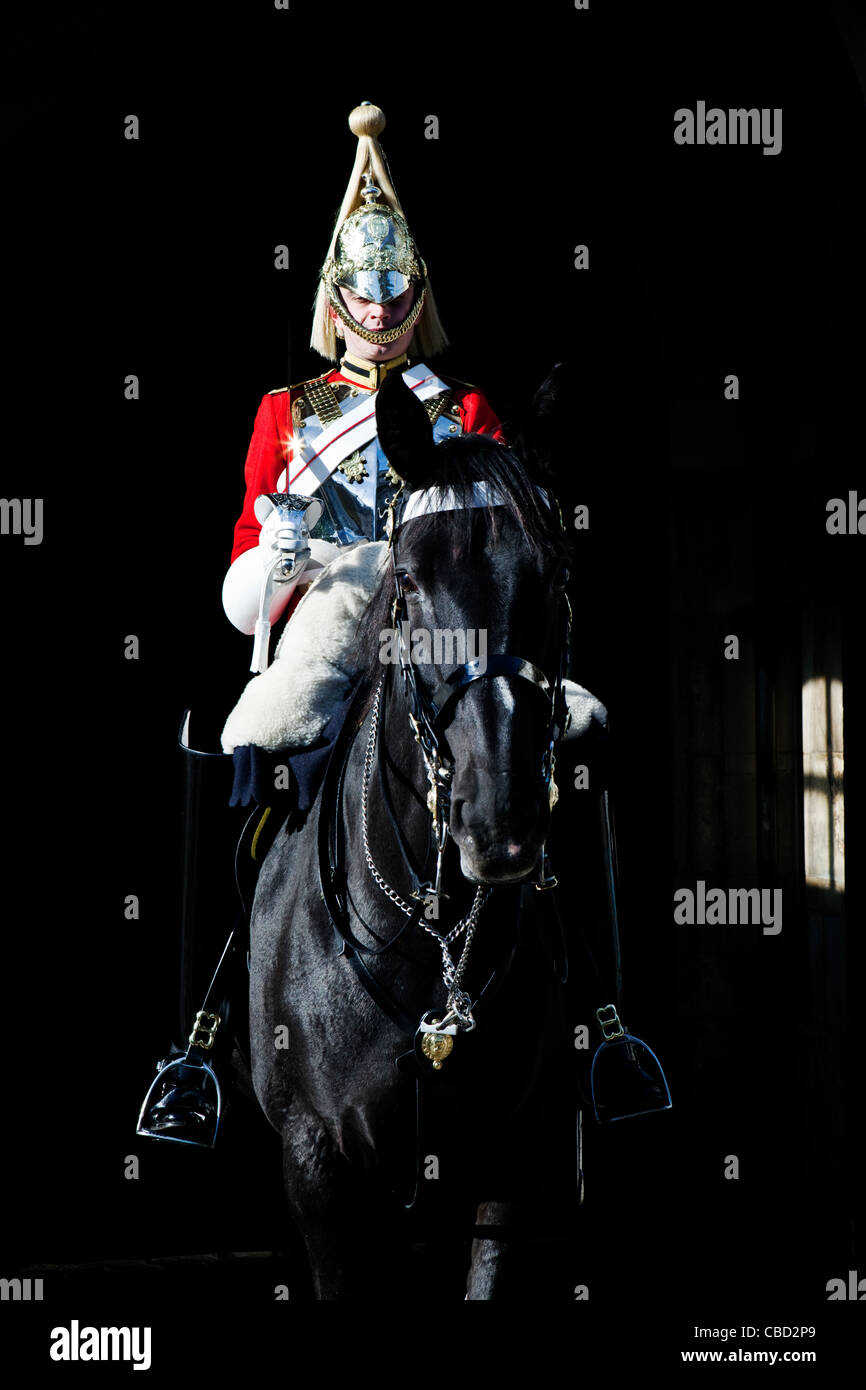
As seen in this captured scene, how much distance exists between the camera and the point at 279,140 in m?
7.11

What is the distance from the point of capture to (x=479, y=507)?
3350mm

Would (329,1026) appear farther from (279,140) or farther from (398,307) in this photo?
(279,140)

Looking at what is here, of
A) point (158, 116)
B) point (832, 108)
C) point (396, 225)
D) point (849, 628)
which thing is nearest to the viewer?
point (396, 225)

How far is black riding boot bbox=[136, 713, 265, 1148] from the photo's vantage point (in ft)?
14.4

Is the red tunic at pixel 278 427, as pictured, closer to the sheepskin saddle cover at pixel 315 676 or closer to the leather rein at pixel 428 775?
the sheepskin saddle cover at pixel 315 676

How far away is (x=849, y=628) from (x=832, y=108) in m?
2.11

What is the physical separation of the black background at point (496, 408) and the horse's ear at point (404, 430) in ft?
9.82

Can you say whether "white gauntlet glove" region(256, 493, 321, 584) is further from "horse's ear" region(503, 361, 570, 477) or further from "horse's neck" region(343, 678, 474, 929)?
"horse's ear" region(503, 361, 570, 477)

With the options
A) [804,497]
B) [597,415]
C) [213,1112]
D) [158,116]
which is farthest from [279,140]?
[213,1112]

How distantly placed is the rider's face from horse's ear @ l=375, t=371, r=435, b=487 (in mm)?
1540

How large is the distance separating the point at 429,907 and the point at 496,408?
13.8 feet

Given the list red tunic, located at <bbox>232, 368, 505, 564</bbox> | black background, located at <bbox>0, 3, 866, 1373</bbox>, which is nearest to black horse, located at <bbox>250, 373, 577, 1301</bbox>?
red tunic, located at <bbox>232, 368, 505, 564</bbox>

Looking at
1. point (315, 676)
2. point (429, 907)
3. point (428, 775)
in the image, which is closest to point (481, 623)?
point (428, 775)
